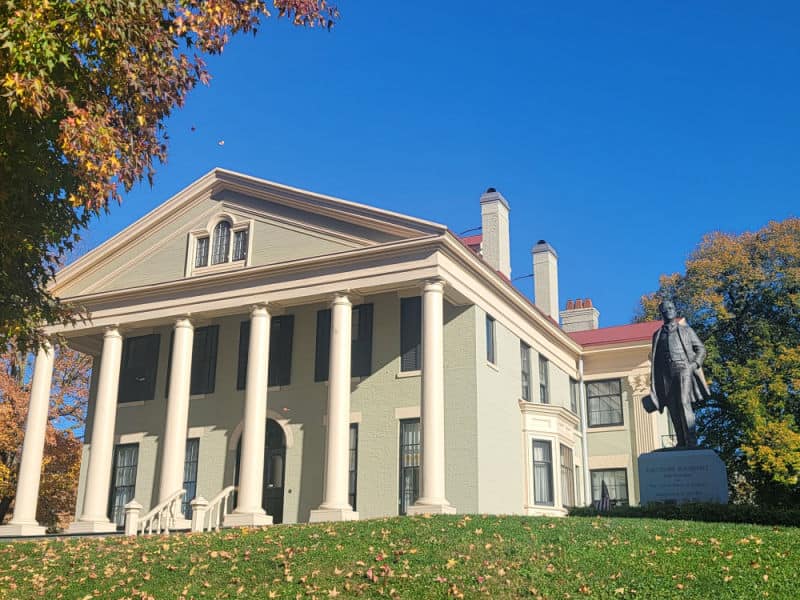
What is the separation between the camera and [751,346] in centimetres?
3597

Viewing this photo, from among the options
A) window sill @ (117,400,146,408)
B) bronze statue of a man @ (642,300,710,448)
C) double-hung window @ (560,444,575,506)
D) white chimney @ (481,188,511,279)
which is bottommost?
double-hung window @ (560,444,575,506)

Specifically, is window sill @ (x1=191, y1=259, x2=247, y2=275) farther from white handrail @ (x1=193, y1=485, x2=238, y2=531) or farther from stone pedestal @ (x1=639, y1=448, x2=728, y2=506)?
stone pedestal @ (x1=639, y1=448, x2=728, y2=506)

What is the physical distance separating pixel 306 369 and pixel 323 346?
3.02ft

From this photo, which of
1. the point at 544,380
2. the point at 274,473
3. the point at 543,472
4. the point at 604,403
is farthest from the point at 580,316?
the point at 274,473

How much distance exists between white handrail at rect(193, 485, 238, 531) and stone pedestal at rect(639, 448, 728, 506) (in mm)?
10425

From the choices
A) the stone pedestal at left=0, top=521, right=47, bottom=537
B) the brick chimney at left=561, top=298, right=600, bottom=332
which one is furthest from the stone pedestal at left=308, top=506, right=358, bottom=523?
the brick chimney at left=561, top=298, right=600, bottom=332

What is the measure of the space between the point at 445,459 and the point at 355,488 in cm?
288

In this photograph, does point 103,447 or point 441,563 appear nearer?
point 441,563

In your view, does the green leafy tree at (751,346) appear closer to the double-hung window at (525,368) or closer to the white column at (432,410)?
the double-hung window at (525,368)

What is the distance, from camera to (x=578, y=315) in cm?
4109

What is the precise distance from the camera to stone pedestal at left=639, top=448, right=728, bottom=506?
19297mm

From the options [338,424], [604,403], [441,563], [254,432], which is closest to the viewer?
[441,563]

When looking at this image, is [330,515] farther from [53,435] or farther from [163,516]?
[53,435]

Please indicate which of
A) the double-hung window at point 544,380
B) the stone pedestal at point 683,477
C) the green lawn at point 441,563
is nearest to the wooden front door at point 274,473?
the green lawn at point 441,563
